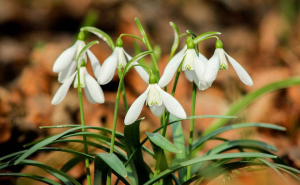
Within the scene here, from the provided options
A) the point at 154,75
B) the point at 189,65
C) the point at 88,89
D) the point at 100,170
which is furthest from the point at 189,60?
the point at 100,170

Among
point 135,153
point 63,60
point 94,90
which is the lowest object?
point 135,153

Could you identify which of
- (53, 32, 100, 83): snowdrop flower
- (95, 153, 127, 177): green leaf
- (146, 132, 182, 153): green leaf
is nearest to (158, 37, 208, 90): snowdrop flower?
(146, 132, 182, 153): green leaf

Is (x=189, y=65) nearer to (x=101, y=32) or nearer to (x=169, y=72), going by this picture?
(x=169, y=72)

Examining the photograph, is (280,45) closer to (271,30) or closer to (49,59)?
Result: (271,30)

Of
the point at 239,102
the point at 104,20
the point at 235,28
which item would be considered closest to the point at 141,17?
the point at 104,20

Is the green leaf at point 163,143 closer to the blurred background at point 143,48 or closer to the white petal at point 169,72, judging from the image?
the white petal at point 169,72
